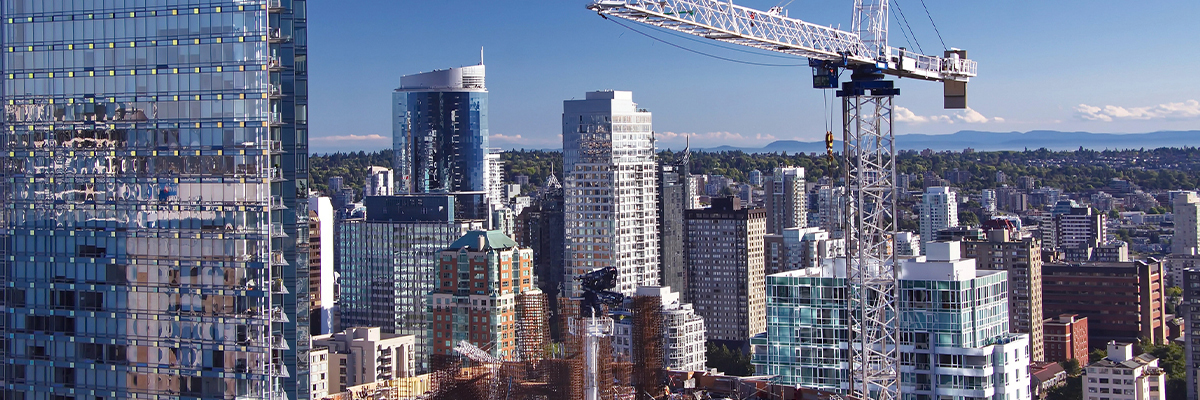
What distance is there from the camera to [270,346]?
28.2 meters

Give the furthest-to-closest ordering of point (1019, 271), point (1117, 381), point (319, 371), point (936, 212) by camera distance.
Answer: point (936, 212), point (1019, 271), point (319, 371), point (1117, 381)

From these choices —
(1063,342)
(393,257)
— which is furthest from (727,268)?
(1063,342)

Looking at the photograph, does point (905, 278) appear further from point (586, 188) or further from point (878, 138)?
point (586, 188)

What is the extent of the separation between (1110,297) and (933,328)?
56054mm

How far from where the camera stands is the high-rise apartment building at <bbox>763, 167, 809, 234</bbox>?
12988cm

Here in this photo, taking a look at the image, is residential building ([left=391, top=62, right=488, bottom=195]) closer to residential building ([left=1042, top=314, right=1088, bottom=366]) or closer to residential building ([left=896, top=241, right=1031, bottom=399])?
residential building ([left=1042, top=314, right=1088, bottom=366])

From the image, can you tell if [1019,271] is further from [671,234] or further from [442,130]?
[442,130]

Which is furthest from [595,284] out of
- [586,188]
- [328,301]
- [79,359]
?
[79,359]

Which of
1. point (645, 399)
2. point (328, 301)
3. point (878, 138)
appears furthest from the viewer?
point (328, 301)

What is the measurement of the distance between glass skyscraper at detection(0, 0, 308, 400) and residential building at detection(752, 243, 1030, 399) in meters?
16.2

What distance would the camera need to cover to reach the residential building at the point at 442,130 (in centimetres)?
13425

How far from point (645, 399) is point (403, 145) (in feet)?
308

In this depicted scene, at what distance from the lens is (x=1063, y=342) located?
261 ft

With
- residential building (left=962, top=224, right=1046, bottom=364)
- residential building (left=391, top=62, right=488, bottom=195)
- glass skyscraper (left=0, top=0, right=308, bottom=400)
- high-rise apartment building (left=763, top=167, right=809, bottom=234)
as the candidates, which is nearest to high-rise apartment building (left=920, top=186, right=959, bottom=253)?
high-rise apartment building (left=763, top=167, right=809, bottom=234)
